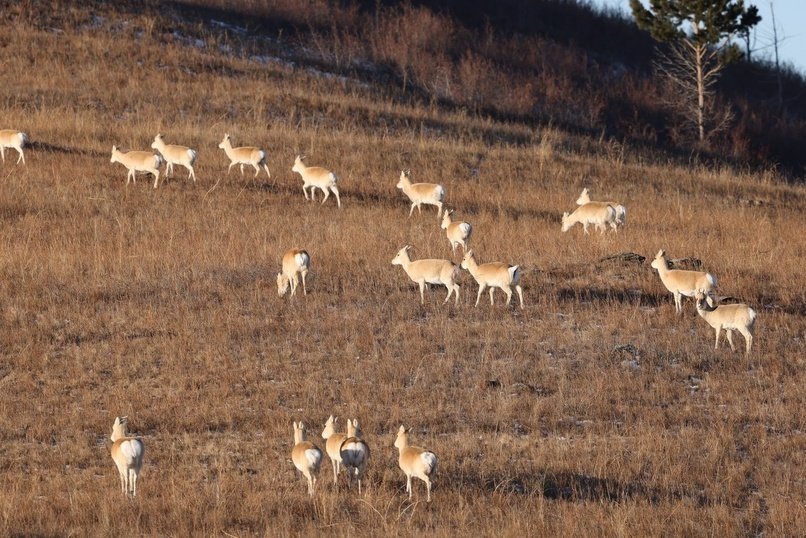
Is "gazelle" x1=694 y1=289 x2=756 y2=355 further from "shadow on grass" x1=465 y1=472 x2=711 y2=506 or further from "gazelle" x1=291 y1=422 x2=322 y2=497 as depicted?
"gazelle" x1=291 y1=422 x2=322 y2=497

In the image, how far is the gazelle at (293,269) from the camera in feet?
59.7

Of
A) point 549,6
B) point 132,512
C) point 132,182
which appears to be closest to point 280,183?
point 132,182

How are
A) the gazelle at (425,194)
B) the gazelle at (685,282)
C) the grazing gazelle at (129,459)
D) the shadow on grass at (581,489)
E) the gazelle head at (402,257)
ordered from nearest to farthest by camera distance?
the grazing gazelle at (129,459), the shadow on grass at (581,489), the gazelle at (685,282), the gazelle head at (402,257), the gazelle at (425,194)

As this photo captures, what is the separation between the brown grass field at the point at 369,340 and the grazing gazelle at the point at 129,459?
230mm

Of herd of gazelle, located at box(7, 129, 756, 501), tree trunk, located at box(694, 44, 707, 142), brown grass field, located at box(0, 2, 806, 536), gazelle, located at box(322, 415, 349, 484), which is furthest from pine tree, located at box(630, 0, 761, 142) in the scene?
gazelle, located at box(322, 415, 349, 484)

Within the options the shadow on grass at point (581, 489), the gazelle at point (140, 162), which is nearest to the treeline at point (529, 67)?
the gazelle at point (140, 162)

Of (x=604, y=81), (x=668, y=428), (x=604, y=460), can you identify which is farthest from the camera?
(x=604, y=81)

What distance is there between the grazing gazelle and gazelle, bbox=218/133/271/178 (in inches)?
604

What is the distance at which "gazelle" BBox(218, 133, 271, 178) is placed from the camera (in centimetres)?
2606

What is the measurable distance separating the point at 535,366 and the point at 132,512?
6617 millimetres

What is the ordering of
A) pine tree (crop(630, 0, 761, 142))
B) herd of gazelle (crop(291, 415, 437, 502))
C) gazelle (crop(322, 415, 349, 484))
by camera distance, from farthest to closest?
pine tree (crop(630, 0, 761, 142)) → gazelle (crop(322, 415, 349, 484)) → herd of gazelle (crop(291, 415, 437, 502))

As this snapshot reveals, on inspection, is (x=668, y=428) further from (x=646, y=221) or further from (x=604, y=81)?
(x=604, y=81)

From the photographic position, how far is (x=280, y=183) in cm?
2656

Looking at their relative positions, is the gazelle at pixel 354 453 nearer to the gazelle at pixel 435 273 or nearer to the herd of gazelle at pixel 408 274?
the herd of gazelle at pixel 408 274
